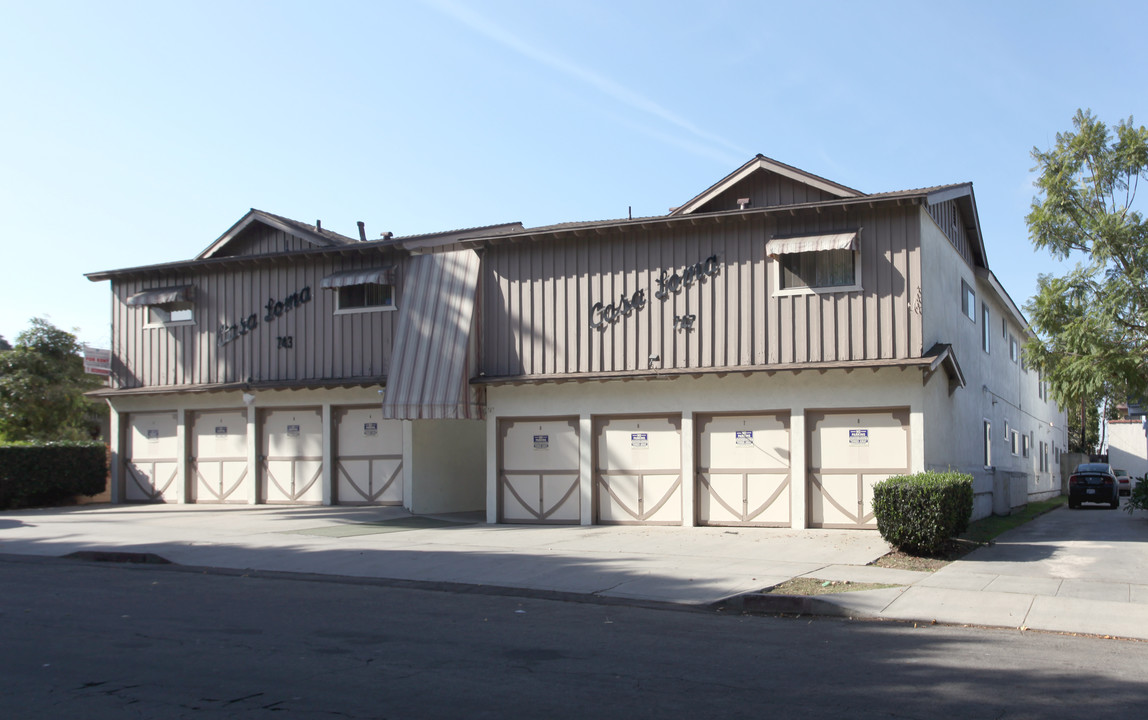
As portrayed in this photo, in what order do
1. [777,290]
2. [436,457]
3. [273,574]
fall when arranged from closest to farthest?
[273,574]
[777,290]
[436,457]

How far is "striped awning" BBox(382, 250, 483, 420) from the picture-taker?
1992 cm

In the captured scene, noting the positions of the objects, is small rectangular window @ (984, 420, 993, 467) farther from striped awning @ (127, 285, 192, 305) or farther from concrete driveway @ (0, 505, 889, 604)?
striped awning @ (127, 285, 192, 305)

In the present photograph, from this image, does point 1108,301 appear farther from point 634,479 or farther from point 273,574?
point 273,574

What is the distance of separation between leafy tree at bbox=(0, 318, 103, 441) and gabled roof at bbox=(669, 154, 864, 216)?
68.6ft

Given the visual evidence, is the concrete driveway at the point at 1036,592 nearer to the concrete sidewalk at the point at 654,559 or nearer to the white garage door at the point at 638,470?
the concrete sidewalk at the point at 654,559

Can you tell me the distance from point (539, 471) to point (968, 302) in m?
11.1

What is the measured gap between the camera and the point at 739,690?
686 centimetres

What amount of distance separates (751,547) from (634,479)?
4.16 m

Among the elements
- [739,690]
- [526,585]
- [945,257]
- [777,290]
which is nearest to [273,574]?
[526,585]

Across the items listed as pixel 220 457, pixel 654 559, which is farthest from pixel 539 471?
pixel 220 457

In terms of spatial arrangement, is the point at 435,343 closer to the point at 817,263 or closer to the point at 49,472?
the point at 817,263

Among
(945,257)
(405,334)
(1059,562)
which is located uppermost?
(945,257)

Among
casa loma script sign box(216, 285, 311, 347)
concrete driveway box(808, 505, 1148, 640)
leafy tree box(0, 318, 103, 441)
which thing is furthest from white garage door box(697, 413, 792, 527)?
leafy tree box(0, 318, 103, 441)

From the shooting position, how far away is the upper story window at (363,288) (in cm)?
2156
